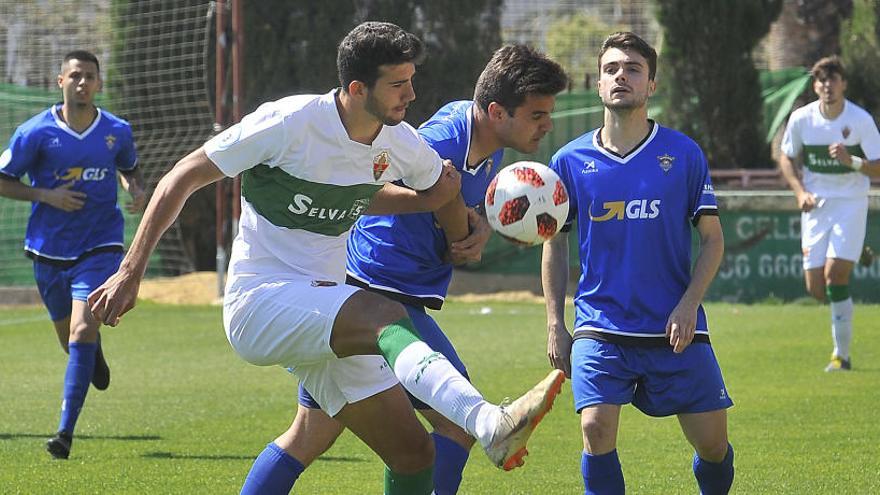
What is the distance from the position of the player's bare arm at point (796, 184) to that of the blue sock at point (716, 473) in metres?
6.61

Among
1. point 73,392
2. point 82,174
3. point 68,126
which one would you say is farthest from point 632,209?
point 68,126

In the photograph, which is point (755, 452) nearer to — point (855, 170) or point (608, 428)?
point (608, 428)

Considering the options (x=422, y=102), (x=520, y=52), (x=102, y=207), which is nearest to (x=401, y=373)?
(x=520, y=52)

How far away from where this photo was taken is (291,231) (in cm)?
504

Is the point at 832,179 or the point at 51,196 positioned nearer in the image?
the point at 51,196

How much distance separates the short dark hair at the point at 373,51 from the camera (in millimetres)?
4832

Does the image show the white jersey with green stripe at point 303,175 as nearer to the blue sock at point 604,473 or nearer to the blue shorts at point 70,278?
the blue sock at point 604,473

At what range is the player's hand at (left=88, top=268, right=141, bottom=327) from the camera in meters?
4.57

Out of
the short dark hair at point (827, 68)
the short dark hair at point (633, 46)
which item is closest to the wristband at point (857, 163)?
the short dark hair at point (827, 68)

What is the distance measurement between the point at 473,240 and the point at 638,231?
64 cm

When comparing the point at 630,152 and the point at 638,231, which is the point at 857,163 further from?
the point at 638,231

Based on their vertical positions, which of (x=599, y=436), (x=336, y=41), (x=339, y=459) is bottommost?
(x=339, y=459)

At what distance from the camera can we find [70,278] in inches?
363

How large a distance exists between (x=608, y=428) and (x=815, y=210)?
7449mm
